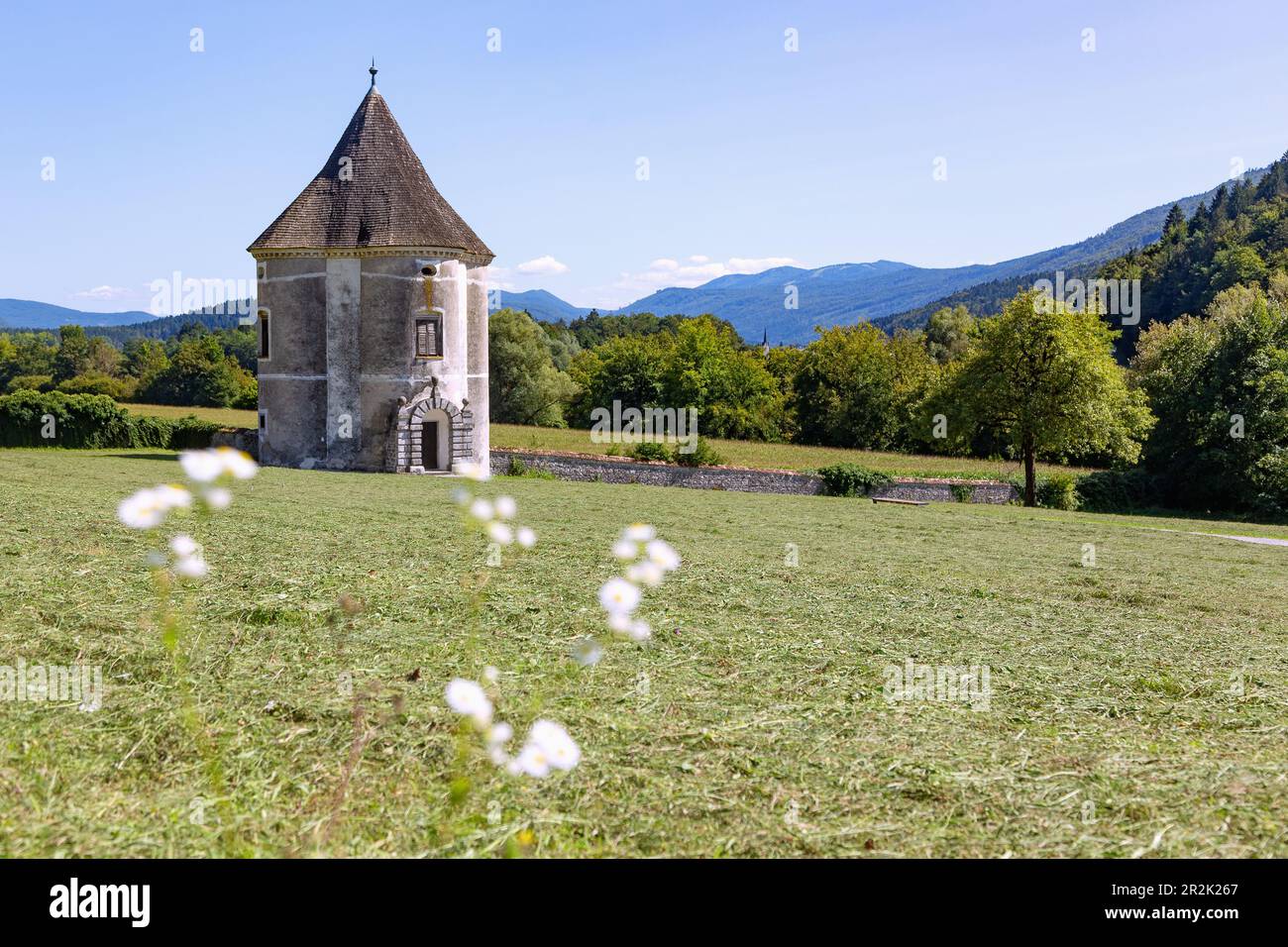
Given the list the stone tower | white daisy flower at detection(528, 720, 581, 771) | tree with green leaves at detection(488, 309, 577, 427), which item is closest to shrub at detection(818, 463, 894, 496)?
the stone tower

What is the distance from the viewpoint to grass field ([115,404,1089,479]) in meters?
46.7

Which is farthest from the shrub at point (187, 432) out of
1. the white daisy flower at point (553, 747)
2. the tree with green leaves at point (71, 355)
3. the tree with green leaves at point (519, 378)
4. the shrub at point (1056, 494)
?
the tree with green leaves at point (71, 355)

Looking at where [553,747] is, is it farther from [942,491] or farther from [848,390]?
[848,390]

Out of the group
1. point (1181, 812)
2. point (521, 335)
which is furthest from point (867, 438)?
point (1181, 812)

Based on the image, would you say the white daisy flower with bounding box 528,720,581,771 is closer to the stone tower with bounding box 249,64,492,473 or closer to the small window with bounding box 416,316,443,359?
the stone tower with bounding box 249,64,492,473

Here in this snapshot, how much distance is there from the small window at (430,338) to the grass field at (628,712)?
19.8 metres

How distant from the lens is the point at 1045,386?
3756 centimetres

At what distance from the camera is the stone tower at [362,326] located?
31.5 metres

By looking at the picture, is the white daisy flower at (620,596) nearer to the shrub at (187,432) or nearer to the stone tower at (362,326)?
the stone tower at (362,326)

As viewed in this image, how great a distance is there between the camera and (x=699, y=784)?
5.10 m

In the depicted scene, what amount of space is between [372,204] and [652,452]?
54.4ft

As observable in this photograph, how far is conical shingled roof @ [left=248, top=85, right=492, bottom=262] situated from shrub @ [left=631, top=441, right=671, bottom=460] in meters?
12.7

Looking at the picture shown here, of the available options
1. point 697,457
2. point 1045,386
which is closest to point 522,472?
point 697,457

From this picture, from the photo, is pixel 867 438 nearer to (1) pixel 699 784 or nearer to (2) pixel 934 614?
(2) pixel 934 614
